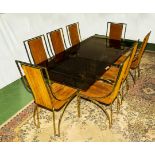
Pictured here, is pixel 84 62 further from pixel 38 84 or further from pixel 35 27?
pixel 35 27

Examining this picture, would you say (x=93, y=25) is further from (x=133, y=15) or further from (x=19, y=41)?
(x=19, y=41)

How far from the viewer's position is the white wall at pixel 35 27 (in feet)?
12.5

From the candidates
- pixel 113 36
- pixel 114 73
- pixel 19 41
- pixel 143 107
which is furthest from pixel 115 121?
pixel 19 41

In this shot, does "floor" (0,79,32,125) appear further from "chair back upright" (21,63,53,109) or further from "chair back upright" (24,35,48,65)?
"chair back upright" (21,63,53,109)

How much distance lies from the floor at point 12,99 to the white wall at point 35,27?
0.16m

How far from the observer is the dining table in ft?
8.29

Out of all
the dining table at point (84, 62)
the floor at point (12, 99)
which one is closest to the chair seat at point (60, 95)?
the dining table at point (84, 62)

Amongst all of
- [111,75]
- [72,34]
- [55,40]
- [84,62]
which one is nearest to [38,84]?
[84,62]

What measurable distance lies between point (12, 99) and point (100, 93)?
1.47 m

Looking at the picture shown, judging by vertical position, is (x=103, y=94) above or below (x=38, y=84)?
below

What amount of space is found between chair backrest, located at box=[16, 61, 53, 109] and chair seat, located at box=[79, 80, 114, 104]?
0.54 m

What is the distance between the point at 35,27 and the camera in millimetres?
4484

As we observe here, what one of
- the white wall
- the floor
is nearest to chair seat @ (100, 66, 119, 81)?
the floor
